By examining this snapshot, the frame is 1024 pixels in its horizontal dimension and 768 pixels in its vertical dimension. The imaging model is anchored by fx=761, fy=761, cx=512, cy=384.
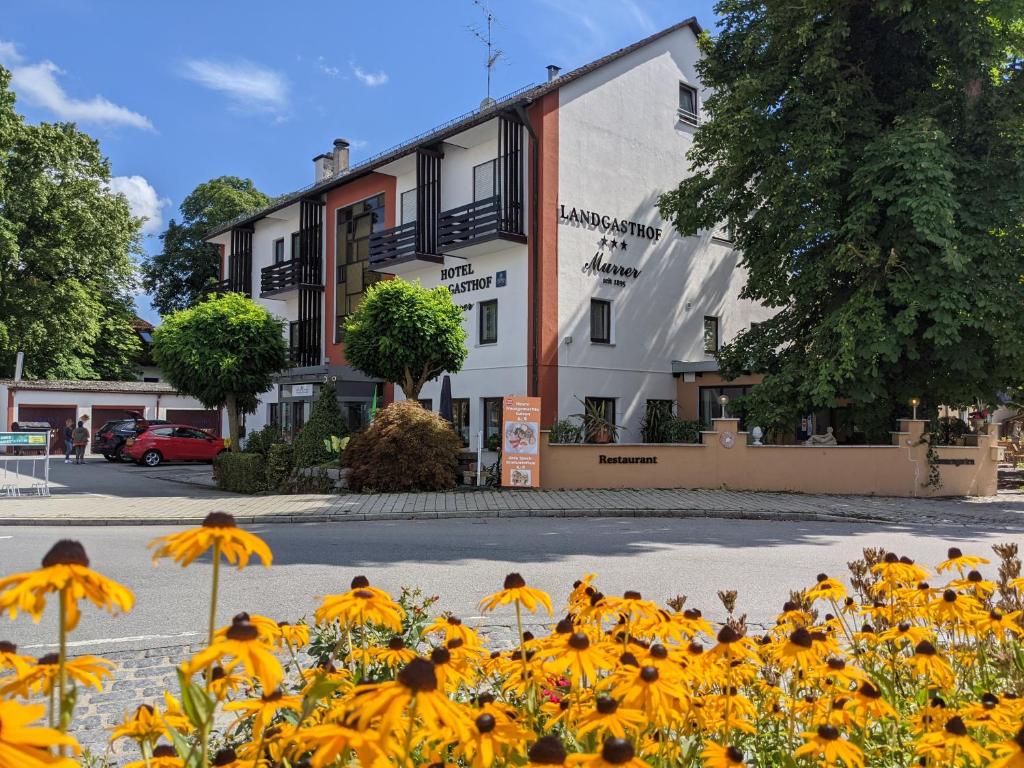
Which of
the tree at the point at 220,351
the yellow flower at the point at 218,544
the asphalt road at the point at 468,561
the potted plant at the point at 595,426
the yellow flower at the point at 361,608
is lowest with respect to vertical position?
the asphalt road at the point at 468,561

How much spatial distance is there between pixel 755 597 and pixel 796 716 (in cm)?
497

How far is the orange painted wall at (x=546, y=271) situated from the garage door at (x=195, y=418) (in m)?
26.5

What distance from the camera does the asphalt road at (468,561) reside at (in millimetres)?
6621

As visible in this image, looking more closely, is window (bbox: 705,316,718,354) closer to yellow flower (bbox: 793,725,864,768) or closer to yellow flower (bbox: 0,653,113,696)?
yellow flower (bbox: 793,725,864,768)

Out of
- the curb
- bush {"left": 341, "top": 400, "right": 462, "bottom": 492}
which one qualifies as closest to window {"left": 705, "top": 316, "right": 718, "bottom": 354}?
bush {"left": 341, "top": 400, "right": 462, "bottom": 492}

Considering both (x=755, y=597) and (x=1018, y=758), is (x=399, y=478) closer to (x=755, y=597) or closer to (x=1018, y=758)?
(x=755, y=597)

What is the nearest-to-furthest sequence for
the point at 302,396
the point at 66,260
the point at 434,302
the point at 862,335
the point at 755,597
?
the point at 755,597 → the point at 862,335 → the point at 434,302 → the point at 302,396 → the point at 66,260

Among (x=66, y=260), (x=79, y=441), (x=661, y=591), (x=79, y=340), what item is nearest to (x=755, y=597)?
(x=661, y=591)

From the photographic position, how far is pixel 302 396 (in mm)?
24125

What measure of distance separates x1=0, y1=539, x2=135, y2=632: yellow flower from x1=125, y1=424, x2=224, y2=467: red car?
31.0m

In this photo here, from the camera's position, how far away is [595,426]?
21.2m

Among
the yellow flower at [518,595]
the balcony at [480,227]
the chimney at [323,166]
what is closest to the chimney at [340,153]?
the chimney at [323,166]

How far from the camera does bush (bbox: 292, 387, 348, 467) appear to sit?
62.4 ft

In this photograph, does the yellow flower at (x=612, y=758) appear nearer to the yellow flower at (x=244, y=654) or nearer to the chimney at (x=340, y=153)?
the yellow flower at (x=244, y=654)
